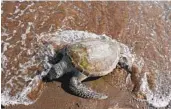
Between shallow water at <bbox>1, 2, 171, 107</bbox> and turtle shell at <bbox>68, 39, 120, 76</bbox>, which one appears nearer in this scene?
turtle shell at <bbox>68, 39, 120, 76</bbox>

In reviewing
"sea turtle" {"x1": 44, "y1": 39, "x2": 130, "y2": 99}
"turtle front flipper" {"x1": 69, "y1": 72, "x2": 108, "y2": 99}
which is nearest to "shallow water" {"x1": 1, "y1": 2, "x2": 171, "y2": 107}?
"sea turtle" {"x1": 44, "y1": 39, "x2": 130, "y2": 99}

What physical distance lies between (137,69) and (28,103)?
148cm

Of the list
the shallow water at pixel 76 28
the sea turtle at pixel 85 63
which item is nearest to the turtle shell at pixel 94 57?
the sea turtle at pixel 85 63

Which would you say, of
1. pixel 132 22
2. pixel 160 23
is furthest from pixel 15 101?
pixel 160 23

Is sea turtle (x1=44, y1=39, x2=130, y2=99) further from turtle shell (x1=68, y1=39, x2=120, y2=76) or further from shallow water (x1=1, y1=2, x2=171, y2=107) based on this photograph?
shallow water (x1=1, y1=2, x2=171, y2=107)

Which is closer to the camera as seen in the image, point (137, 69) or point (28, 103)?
point (28, 103)

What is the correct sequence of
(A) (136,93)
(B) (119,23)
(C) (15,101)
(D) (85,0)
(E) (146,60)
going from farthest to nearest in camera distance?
(D) (85,0) → (B) (119,23) → (E) (146,60) → (A) (136,93) → (C) (15,101)

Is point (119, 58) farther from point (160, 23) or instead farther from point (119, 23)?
point (160, 23)

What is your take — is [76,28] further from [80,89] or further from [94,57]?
[80,89]

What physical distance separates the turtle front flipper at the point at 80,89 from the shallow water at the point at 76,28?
41cm

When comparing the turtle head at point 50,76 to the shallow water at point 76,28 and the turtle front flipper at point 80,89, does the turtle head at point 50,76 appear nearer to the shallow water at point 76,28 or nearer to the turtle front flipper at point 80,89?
the shallow water at point 76,28

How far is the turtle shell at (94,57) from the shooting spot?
13.3 ft

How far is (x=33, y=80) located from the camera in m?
4.12

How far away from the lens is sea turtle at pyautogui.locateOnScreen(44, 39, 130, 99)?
4.03 meters
